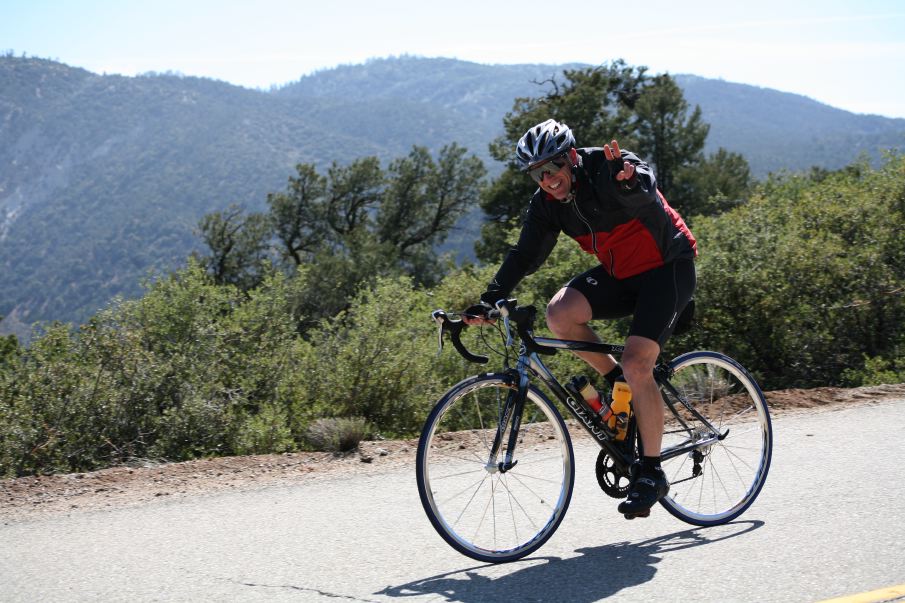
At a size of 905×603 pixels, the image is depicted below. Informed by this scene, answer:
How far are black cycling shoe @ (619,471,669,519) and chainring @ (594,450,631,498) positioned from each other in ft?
0.32

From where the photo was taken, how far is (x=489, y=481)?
4.38 meters

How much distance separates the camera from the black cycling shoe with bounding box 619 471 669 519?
163 inches

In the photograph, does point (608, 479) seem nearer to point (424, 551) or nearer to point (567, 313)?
point (567, 313)

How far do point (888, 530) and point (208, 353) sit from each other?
8.62m

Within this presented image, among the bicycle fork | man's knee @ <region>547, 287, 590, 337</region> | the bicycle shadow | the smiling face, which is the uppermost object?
the smiling face

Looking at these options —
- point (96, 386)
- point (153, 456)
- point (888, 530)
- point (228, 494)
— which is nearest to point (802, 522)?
point (888, 530)

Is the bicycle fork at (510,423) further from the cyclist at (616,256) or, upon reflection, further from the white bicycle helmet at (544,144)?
the white bicycle helmet at (544,144)

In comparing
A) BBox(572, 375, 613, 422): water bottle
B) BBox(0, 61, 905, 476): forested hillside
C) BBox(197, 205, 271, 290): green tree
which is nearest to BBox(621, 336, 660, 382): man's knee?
BBox(572, 375, 613, 422): water bottle

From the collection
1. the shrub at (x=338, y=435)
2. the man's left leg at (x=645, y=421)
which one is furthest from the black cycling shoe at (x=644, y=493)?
the shrub at (x=338, y=435)

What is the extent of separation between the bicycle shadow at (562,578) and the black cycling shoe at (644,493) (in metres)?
0.21

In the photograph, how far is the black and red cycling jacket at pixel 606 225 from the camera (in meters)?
4.10

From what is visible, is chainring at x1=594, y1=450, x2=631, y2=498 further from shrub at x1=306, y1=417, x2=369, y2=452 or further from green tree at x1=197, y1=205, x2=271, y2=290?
green tree at x1=197, y1=205, x2=271, y2=290

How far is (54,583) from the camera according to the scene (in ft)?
12.9

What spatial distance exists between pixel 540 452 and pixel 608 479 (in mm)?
664
